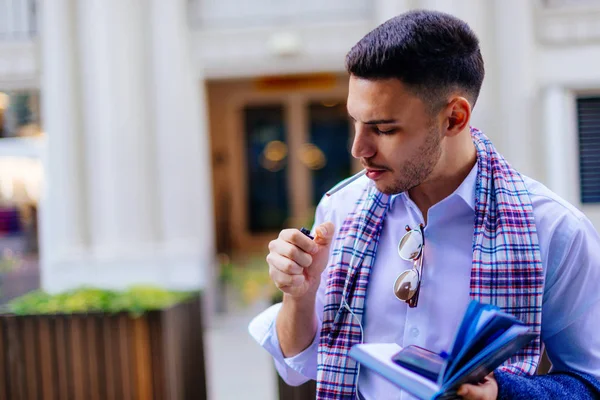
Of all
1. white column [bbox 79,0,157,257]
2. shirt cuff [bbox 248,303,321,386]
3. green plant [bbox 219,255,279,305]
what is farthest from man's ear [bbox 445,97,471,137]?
green plant [bbox 219,255,279,305]

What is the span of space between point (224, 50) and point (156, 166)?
1710mm

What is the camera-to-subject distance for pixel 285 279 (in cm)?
142

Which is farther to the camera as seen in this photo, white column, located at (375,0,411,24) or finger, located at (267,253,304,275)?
white column, located at (375,0,411,24)

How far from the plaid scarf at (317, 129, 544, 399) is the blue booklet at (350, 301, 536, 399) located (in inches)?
8.0

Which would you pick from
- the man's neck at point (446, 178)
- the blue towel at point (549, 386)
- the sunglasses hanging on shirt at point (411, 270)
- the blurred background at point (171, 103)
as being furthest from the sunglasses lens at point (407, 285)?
the blurred background at point (171, 103)

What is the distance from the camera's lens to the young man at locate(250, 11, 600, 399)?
1.32 meters

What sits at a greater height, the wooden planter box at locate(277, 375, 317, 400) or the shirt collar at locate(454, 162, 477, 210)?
the shirt collar at locate(454, 162, 477, 210)

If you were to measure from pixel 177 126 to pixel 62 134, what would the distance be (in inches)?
56.8

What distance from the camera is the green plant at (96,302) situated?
4.04m

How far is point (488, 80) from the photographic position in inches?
305

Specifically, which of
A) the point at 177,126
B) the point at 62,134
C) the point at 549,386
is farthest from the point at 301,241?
the point at 62,134

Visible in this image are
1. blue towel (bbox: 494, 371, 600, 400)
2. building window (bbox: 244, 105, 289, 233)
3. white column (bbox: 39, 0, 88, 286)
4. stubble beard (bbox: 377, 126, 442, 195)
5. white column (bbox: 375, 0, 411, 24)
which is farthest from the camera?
building window (bbox: 244, 105, 289, 233)

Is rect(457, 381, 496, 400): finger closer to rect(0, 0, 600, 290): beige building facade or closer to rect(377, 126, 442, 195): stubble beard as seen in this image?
rect(377, 126, 442, 195): stubble beard

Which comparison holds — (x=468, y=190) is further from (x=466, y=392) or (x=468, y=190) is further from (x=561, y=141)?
(x=561, y=141)
